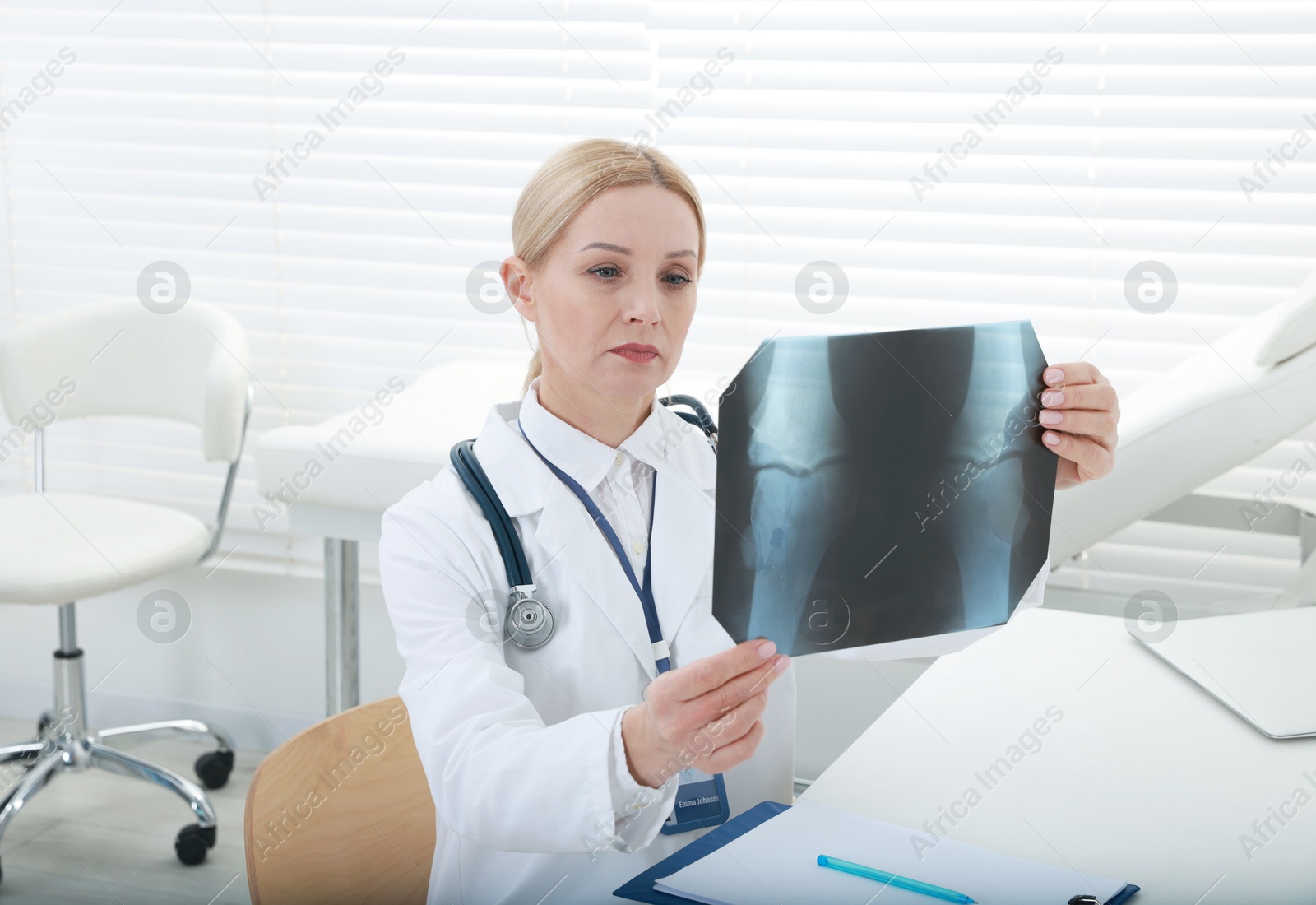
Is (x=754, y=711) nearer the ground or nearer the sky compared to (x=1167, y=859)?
nearer the sky

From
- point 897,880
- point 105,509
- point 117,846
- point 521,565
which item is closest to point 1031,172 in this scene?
point 521,565

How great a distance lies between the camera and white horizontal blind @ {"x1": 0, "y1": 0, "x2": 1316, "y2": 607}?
2.27 m

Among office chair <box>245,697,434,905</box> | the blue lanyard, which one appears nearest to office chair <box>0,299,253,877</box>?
office chair <box>245,697,434,905</box>

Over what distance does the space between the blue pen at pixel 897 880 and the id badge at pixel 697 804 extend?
0.20 m

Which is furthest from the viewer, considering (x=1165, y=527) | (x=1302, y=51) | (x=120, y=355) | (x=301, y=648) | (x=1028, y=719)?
(x=301, y=648)

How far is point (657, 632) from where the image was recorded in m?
1.19

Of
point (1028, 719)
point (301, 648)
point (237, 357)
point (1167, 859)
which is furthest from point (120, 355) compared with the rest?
point (1167, 859)

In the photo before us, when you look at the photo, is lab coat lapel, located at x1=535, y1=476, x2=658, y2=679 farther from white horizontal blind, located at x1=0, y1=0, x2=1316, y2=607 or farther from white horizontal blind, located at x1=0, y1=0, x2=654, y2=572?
white horizontal blind, located at x1=0, y1=0, x2=654, y2=572

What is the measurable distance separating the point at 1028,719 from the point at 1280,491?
131 centimetres

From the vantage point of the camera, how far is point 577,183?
3.91 ft

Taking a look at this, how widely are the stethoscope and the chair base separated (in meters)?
1.53

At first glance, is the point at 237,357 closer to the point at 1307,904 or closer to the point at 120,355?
the point at 120,355

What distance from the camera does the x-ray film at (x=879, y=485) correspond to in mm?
916

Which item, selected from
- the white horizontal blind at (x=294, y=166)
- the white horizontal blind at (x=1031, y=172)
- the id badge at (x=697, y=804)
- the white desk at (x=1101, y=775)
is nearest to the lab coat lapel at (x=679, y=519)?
the id badge at (x=697, y=804)
